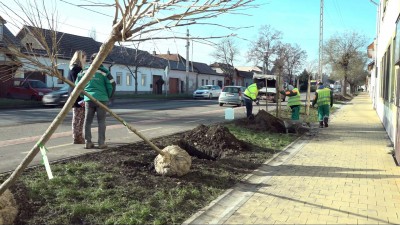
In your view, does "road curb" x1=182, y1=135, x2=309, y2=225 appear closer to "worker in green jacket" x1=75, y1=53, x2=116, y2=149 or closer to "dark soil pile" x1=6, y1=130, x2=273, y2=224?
"dark soil pile" x1=6, y1=130, x2=273, y2=224

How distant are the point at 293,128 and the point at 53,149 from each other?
735 cm

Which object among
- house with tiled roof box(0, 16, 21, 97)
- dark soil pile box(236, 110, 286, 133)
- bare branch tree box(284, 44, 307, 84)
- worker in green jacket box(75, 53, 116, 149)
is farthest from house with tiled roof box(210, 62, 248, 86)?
house with tiled roof box(0, 16, 21, 97)

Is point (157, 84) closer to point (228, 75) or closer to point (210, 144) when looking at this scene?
point (228, 75)

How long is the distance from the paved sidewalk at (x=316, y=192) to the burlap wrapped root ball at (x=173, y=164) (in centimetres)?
83

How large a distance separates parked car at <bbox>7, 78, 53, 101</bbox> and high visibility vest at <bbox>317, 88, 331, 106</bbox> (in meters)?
17.5

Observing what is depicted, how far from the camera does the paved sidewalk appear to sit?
14.0ft

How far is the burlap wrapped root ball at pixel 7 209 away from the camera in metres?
3.59

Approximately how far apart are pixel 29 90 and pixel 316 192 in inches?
910

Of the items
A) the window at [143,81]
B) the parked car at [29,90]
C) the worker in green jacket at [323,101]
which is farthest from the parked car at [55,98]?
the window at [143,81]

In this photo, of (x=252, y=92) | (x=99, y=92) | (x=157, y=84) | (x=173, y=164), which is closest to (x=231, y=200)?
(x=173, y=164)

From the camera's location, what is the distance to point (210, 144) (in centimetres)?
812

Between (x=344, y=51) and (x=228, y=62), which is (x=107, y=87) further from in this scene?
(x=228, y=62)

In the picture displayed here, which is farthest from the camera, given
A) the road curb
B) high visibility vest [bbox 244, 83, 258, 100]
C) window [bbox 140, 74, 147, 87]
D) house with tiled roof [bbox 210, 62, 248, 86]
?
house with tiled roof [bbox 210, 62, 248, 86]

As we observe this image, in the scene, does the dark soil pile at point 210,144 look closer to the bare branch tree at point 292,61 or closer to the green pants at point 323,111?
the green pants at point 323,111
